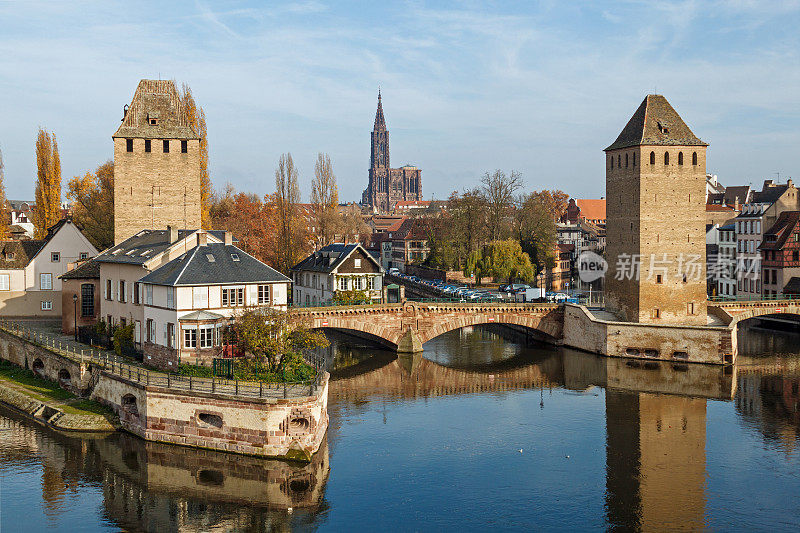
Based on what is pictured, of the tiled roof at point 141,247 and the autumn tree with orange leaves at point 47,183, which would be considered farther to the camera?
the autumn tree with orange leaves at point 47,183

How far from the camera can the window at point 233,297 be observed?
136ft

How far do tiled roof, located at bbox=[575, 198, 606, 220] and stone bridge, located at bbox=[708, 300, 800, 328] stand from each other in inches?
3284

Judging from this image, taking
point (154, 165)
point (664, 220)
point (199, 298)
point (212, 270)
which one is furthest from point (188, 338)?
point (664, 220)

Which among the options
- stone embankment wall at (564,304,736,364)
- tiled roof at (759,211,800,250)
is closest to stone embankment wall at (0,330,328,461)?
stone embankment wall at (564,304,736,364)

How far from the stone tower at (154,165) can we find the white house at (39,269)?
741 cm

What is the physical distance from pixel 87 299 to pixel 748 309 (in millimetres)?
52459

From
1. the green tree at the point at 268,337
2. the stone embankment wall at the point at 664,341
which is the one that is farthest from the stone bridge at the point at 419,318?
the green tree at the point at 268,337

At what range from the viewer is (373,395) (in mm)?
46625

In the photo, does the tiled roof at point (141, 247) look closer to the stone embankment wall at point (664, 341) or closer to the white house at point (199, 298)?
the white house at point (199, 298)

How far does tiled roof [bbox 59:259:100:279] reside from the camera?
52.5m

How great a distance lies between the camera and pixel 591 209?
15100 centimetres

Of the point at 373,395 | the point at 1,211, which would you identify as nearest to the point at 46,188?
the point at 1,211

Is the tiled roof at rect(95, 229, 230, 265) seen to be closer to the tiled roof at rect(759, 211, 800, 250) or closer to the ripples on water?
the ripples on water

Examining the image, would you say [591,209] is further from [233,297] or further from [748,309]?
[233,297]
